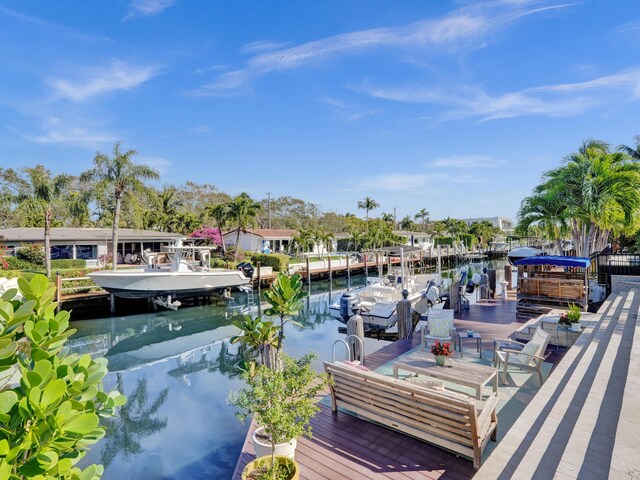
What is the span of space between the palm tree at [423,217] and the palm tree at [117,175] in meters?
70.6

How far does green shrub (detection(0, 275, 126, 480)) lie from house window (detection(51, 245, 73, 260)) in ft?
120

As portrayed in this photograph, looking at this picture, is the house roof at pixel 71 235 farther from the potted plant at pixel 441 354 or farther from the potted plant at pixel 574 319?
the potted plant at pixel 574 319

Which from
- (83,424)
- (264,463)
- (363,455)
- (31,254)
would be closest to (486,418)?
(363,455)

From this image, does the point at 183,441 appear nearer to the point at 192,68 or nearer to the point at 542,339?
the point at 542,339

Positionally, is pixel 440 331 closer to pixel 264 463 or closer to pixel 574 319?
pixel 574 319

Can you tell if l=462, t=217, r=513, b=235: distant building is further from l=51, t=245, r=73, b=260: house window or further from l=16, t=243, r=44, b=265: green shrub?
l=16, t=243, r=44, b=265: green shrub

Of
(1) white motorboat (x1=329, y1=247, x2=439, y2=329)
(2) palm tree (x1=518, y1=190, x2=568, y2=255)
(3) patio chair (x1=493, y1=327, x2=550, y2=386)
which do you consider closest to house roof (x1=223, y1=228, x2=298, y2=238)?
(1) white motorboat (x1=329, y1=247, x2=439, y2=329)

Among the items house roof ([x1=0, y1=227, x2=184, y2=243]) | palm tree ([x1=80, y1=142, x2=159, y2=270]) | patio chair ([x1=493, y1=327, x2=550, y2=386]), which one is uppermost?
palm tree ([x1=80, y1=142, x2=159, y2=270])

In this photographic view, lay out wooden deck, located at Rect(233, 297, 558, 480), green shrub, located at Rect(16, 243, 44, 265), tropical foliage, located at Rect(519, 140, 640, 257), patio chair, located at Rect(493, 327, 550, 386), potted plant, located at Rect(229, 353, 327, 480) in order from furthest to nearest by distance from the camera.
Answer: green shrub, located at Rect(16, 243, 44, 265) → tropical foliage, located at Rect(519, 140, 640, 257) → patio chair, located at Rect(493, 327, 550, 386) → wooden deck, located at Rect(233, 297, 558, 480) → potted plant, located at Rect(229, 353, 327, 480)

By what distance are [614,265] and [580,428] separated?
15.6 metres

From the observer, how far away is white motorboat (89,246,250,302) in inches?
768

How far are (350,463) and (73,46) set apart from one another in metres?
21.8

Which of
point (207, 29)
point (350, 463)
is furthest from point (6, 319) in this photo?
point (207, 29)

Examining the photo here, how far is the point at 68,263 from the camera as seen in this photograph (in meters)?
29.0
